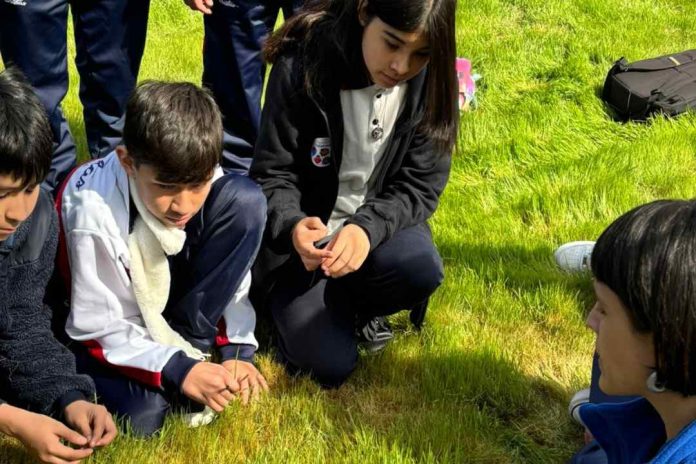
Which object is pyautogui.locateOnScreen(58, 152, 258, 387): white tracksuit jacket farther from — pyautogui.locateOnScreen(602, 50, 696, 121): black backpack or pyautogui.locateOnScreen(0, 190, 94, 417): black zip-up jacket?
pyautogui.locateOnScreen(602, 50, 696, 121): black backpack

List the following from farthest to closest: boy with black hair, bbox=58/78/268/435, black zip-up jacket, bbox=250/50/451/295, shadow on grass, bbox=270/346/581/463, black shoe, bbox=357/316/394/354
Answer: black shoe, bbox=357/316/394/354
black zip-up jacket, bbox=250/50/451/295
shadow on grass, bbox=270/346/581/463
boy with black hair, bbox=58/78/268/435

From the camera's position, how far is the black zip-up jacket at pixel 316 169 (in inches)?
107

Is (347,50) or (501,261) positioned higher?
(347,50)

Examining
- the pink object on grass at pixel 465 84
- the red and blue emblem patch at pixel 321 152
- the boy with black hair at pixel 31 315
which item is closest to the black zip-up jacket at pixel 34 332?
the boy with black hair at pixel 31 315

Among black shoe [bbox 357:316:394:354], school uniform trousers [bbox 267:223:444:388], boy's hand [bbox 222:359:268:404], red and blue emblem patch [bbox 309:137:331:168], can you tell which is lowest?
black shoe [bbox 357:316:394:354]

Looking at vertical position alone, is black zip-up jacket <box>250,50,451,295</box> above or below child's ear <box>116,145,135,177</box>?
below

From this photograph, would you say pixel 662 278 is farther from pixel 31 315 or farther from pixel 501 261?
pixel 501 261

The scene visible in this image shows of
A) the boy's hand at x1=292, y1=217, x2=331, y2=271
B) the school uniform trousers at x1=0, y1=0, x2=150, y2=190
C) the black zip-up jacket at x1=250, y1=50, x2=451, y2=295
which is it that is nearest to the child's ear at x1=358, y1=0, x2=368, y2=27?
the black zip-up jacket at x1=250, y1=50, x2=451, y2=295

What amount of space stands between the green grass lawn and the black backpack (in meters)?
0.13

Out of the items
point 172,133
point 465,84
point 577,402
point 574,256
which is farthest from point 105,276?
point 465,84

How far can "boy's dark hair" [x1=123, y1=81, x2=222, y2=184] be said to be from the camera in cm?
228

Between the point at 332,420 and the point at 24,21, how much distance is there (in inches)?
69.9

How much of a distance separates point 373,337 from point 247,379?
20.1 inches

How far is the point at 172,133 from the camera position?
7.52 ft
